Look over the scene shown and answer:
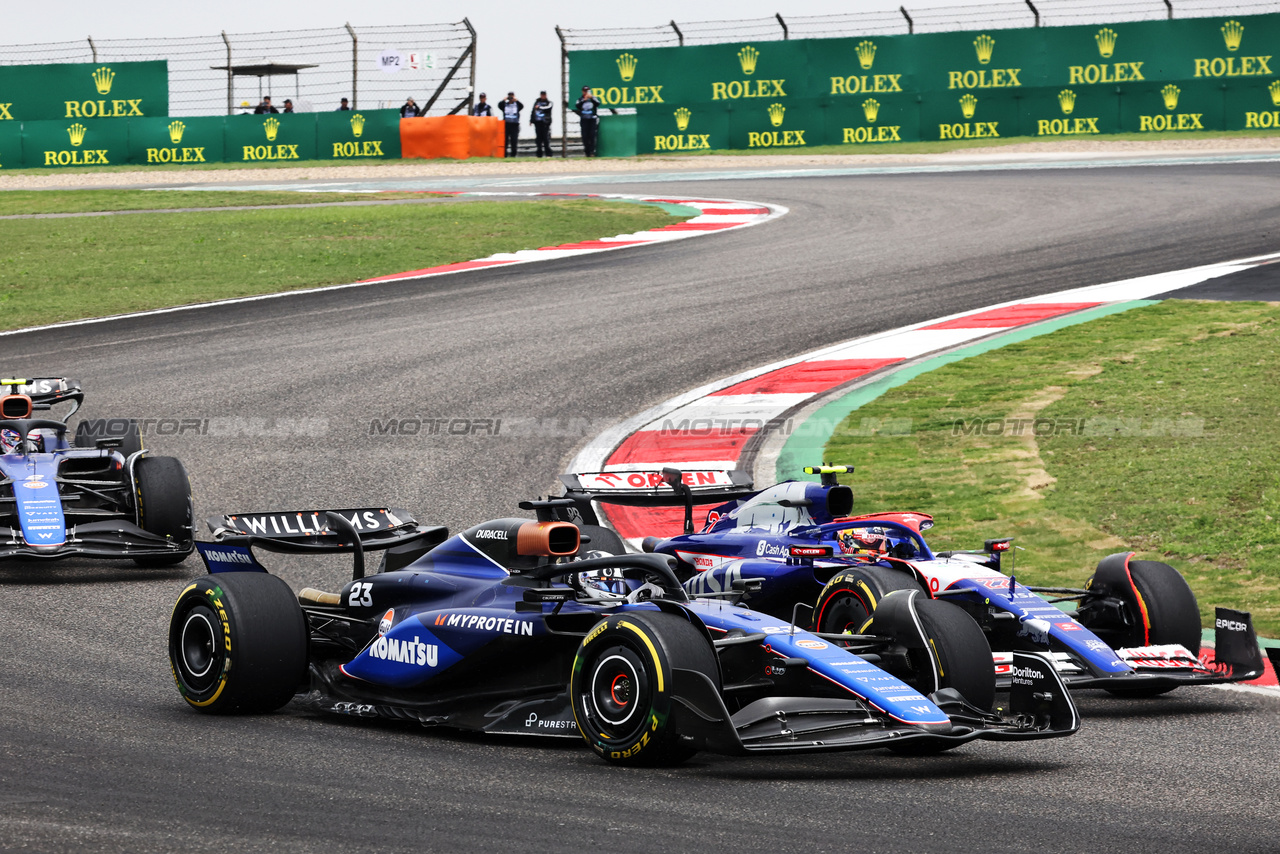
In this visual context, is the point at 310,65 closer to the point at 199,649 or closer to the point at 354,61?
the point at 354,61

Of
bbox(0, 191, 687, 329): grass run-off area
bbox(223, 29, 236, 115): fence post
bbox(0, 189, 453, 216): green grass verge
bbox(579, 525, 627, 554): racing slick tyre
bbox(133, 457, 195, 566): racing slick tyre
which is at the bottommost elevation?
bbox(133, 457, 195, 566): racing slick tyre

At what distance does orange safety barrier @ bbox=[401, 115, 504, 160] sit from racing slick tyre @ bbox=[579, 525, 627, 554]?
31.3 metres

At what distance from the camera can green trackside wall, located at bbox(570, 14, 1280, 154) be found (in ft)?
111

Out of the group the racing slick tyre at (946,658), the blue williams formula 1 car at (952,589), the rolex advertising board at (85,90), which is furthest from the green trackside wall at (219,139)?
the racing slick tyre at (946,658)

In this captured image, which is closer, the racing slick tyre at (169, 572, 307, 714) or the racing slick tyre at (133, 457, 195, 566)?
the racing slick tyre at (169, 572, 307, 714)

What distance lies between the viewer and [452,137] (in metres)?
38.5

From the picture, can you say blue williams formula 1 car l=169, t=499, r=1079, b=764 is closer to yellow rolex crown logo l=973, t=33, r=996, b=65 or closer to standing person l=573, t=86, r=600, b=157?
yellow rolex crown logo l=973, t=33, r=996, b=65

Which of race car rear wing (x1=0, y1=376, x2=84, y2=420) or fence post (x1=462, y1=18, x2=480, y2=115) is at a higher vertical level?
fence post (x1=462, y1=18, x2=480, y2=115)

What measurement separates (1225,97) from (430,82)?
18.3 meters

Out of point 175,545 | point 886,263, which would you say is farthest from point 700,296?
point 175,545

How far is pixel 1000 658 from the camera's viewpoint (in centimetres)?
699

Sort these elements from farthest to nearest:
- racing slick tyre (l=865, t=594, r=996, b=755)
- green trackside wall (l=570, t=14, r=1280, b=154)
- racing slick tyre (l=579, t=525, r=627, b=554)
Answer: green trackside wall (l=570, t=14, r=1280, b=154) → racing slick tyre (l=579, t=525, r=627, b=554) → racing slick tyre (l=865, t=594, r=996, b=755)

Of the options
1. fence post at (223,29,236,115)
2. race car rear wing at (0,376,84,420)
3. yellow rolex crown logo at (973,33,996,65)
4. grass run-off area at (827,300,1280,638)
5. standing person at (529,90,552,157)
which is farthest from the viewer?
standing person at (529,90,552,157)

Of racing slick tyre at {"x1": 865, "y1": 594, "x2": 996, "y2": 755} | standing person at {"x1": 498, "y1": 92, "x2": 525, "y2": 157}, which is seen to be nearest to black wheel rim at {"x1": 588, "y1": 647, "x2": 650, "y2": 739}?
racing slick tyre at {"x1": 865, "y1": 594, "x2": 996, "y2": 755}
